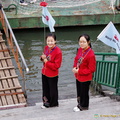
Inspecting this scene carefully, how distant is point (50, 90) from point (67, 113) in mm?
605

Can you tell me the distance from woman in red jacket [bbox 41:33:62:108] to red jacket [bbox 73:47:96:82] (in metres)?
0.40

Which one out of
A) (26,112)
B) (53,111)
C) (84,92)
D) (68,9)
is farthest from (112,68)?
(68,9)

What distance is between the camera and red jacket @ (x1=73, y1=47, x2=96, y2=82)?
12.7 ft

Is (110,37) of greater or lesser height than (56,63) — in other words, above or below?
above

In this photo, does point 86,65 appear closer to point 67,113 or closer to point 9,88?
point 67,113

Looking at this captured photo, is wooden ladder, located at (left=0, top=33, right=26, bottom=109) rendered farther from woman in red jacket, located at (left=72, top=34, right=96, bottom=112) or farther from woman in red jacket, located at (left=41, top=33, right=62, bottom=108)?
woman in red jacket, located at (left=72, top=34, right=96, bottom=112)

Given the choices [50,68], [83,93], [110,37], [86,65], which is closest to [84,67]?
[86,65]

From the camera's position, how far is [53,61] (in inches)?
165

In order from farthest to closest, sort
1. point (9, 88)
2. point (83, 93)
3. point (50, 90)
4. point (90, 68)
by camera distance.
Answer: point (9, 88), point (50, 90), point (83, 93), point (90, 68)

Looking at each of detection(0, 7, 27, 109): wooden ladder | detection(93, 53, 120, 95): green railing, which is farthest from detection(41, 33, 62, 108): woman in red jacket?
detection(93, 53, 120, 95): green railing

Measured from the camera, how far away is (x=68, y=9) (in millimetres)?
14414

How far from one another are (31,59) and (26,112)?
5.67 metres

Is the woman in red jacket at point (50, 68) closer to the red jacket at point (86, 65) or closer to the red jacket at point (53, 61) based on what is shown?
the red jacket at point (53, 61)

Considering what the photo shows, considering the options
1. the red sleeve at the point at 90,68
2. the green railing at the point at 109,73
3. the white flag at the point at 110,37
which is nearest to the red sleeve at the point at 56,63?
the red sleeve at the point at 90,68
